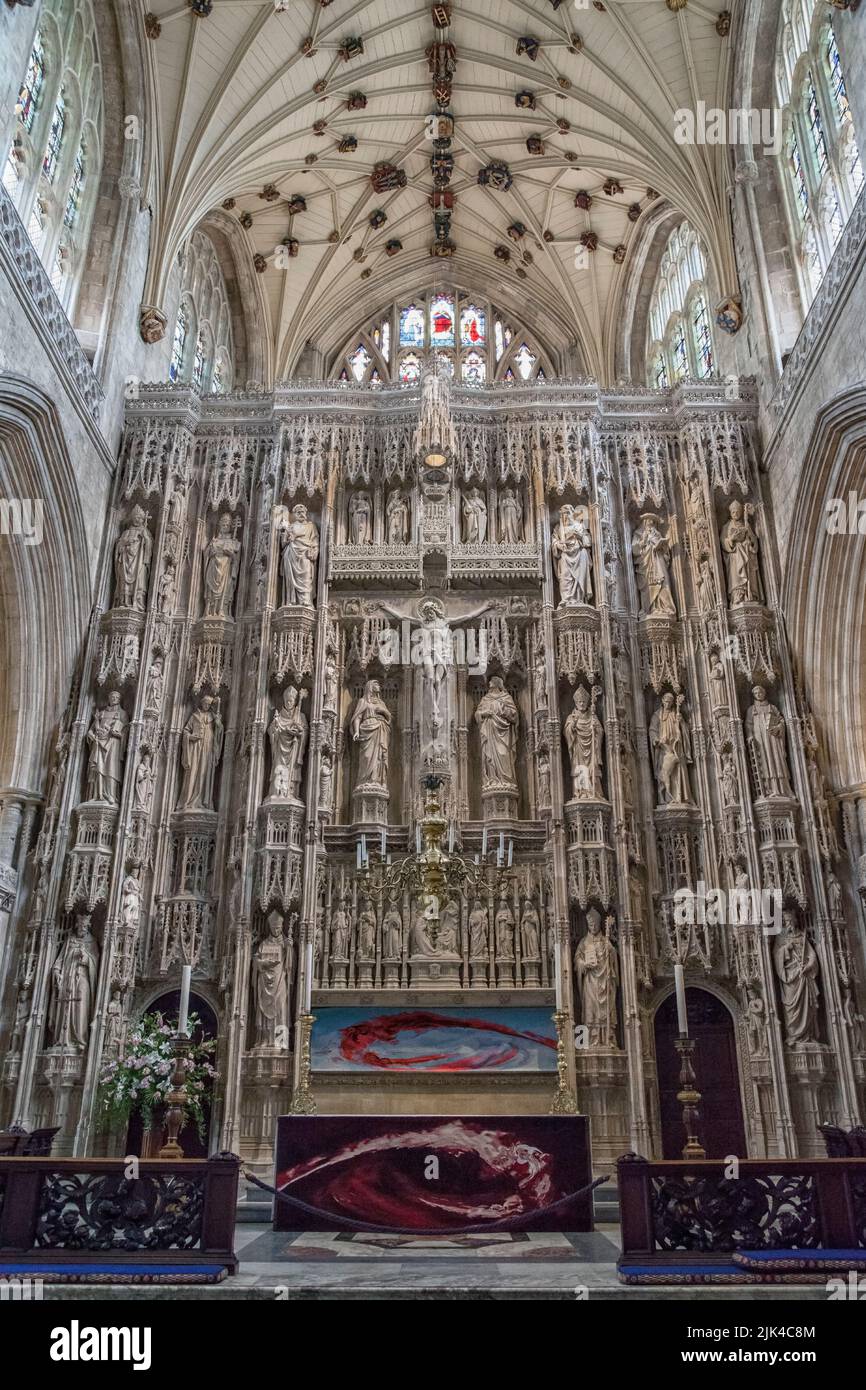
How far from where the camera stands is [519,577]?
17.4 m

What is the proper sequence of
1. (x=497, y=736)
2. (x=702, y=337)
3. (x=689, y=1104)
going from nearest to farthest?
(x=689, y=1104) < (x=497, y=736) < (x=702, y=337)

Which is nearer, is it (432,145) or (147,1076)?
(147,1076)

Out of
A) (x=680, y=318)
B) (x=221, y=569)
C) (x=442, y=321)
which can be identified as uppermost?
(x=442, y=321)

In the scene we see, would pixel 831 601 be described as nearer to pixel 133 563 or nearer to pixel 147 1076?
pixel 133 563

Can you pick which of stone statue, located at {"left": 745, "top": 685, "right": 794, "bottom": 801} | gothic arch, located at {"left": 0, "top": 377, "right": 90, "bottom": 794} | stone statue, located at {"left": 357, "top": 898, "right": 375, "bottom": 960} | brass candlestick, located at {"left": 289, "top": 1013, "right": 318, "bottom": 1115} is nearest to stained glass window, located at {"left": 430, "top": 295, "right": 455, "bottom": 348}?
gothic arch, located at {"left": 0, "top": 377, "right": 90, "bottom": 794}

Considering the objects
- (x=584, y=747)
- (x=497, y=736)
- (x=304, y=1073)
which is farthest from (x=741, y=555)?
(x=304, y=1073)

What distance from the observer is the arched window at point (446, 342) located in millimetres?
24781

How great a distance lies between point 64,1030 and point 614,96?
62.7 ft

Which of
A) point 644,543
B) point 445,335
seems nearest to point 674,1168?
point 644,543

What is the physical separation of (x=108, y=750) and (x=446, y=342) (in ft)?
48.1

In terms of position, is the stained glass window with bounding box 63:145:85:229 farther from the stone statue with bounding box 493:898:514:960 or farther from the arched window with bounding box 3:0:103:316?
the stone statue with bounding box 493:898:514:960

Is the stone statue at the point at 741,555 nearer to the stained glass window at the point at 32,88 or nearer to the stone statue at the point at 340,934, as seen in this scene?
the stone statue at the point at 340,934

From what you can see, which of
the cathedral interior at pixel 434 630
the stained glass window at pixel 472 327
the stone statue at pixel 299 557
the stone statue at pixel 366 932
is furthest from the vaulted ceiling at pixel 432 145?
the stone statue at pixel 366 932

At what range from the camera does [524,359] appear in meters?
25.1
